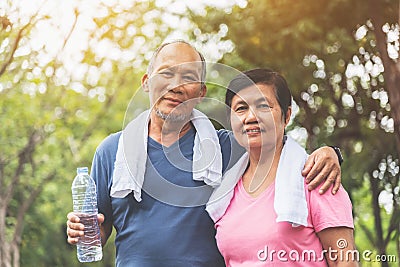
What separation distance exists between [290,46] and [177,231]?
4.08 m

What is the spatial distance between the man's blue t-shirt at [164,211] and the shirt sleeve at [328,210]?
41 cm

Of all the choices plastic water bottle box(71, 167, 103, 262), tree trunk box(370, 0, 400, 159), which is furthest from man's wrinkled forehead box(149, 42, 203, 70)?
tree trunk box(370, 0, 400, 159)

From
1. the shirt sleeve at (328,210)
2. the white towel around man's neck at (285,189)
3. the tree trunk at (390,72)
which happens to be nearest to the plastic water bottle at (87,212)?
the white towel around man's neck at (285,189)

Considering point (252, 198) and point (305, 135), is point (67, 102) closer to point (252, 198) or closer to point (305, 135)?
point (305, 135)

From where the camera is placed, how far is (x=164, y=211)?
2592 mm

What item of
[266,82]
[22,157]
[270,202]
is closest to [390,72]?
[266,82]

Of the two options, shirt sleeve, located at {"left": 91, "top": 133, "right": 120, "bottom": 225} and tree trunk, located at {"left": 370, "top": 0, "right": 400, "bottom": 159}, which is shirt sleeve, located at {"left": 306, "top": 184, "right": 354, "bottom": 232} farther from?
tree trunk, located at {"left": 370, "top": 0, "right": 400, "bottom": 159}

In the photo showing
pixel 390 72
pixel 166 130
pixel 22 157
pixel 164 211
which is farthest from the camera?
pixel 22 157

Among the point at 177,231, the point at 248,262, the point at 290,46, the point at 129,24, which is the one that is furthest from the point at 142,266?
the point at 129,24

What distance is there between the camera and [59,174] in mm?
11547

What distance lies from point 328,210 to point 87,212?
0.83m

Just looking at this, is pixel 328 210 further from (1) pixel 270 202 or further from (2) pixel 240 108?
(2) pixel 240 108

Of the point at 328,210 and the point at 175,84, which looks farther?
the point at 175,84

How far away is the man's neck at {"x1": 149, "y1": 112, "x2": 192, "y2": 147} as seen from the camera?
2691 mm
